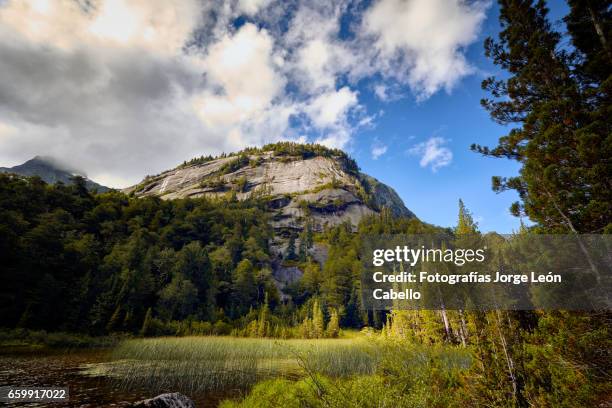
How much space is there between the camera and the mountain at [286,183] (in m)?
131

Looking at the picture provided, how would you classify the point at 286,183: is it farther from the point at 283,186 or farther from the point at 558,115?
the point at 558,115

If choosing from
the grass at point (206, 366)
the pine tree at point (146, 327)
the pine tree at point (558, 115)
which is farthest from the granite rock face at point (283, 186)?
the pine tree at point (558, 115)

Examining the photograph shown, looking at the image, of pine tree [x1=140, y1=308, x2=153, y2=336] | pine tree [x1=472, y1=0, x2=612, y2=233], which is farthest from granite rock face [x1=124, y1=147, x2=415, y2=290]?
pine tree [x1=472, y1=0, x2=612, y2=233]

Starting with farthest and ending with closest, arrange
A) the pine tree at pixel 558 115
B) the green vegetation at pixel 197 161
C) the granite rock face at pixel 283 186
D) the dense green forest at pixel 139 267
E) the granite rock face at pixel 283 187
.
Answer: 1. the green vegetation at pixel 197 161
2. the granite rock face at pixel 283 186
3. the granite rock face at pixel 283 187
4. the dense green forest at pixel 139 267
5. the pine tree at pixel 558 115

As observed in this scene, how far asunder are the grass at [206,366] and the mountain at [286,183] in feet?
321

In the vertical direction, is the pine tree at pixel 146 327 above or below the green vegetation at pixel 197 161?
below

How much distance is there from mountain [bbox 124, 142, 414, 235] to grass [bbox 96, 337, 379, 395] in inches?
3849

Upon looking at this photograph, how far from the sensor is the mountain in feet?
429

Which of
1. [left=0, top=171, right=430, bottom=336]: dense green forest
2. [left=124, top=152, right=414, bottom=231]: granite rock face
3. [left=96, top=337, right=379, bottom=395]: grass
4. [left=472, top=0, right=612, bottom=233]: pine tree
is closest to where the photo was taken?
[left=472, top=0, right=612, bottom=233]: pine tree

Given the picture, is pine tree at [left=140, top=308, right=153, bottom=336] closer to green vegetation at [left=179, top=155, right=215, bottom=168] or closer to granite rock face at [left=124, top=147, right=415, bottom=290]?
granite rock face at [left=124, top=147, right=415, bottom=290]

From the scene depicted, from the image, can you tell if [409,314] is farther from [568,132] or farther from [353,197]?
[353,197]

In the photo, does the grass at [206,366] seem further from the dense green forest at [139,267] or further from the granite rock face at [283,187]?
the granite rock face at [283,187]

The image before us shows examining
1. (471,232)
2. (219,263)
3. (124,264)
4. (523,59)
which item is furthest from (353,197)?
(523,59)

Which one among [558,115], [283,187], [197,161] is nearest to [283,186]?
[283,187]
